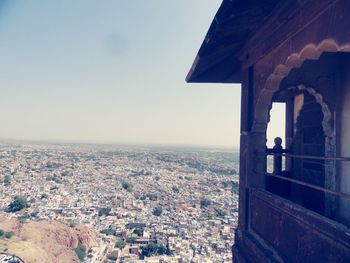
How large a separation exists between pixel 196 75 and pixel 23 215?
33325 millimetres

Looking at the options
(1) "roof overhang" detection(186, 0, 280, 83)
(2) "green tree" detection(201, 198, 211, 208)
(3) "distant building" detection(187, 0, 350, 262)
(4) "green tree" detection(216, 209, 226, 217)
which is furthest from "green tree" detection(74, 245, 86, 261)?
(1) "roof overhang" detection(186, 0, 280, 83)

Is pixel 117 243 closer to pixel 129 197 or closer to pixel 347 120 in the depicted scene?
pixel 129 197

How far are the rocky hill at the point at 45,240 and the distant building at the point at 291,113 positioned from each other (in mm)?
19811

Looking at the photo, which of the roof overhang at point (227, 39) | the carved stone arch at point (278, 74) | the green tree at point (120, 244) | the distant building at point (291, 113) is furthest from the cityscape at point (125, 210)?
the carved stone arch at point (278, 74)

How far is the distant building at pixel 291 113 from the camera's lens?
2396mm

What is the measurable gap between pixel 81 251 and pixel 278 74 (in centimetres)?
2470

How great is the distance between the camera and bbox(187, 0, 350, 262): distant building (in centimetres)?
240

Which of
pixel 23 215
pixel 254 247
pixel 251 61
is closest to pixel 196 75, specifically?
pixel 251 61

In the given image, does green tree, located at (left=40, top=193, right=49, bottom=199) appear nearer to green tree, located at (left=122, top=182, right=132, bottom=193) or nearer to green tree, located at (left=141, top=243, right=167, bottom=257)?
green tree, located at (left=122, top=182, right=132, bottom=193)

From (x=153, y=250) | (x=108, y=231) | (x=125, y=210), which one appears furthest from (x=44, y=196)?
(x=153, y=250)

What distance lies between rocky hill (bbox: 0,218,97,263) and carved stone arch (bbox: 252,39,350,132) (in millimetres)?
20413

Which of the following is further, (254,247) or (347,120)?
(347,120)

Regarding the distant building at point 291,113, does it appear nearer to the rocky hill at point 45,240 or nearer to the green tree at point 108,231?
the rocky hill at point 45,240

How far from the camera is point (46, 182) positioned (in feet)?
181
